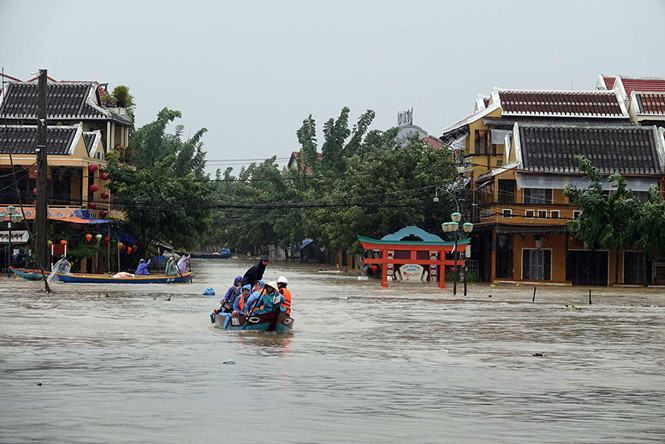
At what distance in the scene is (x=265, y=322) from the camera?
26484mm

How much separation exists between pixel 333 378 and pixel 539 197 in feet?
148

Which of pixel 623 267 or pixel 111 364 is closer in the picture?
pixel 111 364

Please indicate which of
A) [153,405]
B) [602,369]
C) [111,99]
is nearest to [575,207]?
[111,99]

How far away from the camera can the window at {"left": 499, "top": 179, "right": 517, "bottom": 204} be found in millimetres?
62469

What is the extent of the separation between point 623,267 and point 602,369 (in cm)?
4321

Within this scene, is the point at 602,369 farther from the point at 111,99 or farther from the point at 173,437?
the point at 111,99

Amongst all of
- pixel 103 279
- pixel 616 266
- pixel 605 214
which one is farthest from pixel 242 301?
pixel 616 266

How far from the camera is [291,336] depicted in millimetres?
26016

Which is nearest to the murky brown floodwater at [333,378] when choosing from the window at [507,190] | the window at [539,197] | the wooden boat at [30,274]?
the wooden boat at [30,274]

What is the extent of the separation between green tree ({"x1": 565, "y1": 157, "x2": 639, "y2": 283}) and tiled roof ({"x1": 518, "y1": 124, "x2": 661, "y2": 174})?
293cm

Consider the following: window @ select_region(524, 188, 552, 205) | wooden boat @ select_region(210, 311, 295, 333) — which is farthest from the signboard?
wooden boat @ select_region(210, 311, 295, 333)

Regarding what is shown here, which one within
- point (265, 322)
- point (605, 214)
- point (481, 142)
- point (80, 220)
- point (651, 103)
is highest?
point (651, 103)

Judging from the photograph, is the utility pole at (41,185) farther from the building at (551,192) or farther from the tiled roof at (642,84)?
the tiled roof at (642,84)

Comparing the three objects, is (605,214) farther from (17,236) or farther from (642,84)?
(17,236)
